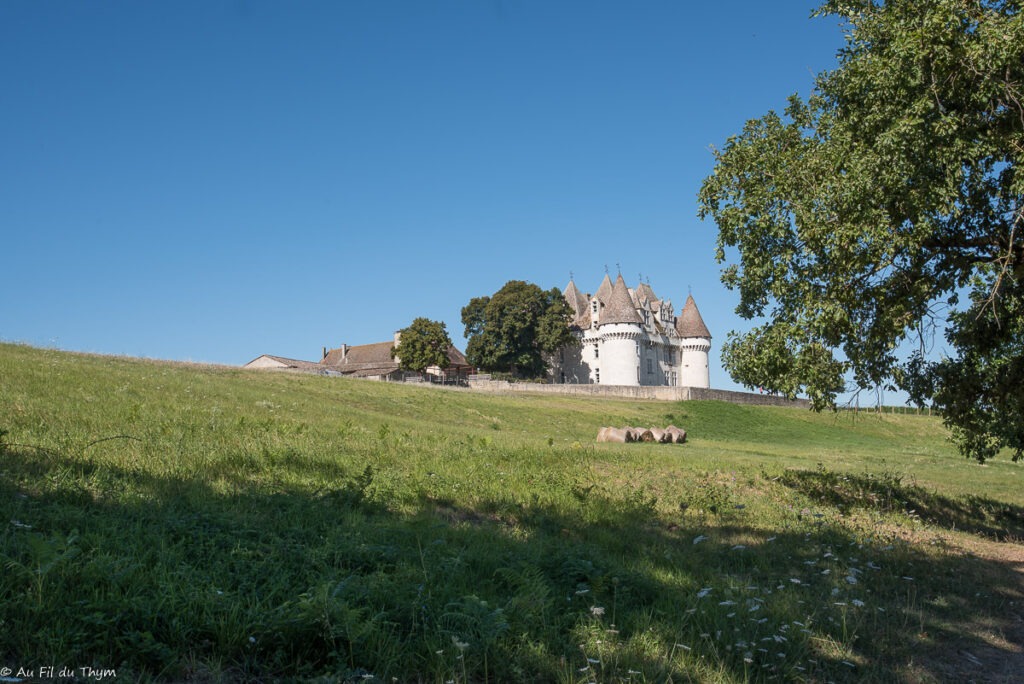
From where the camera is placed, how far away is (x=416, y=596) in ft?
18.4

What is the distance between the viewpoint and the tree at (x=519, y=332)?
303 ft

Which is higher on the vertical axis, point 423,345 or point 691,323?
point 691,323

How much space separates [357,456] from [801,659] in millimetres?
7962

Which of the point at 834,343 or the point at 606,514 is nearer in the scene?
the point at 606,514

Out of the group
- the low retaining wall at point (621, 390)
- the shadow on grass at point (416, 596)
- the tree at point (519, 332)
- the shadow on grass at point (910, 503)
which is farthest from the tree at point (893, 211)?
the tree at point (519, 332)

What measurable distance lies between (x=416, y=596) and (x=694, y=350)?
340 feet

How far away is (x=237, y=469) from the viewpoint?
9766mm

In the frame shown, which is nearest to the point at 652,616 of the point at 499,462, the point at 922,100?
the point at 499,462

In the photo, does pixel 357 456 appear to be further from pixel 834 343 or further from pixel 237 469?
pixel 834 343

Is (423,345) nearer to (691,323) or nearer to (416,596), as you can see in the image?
(691,323)

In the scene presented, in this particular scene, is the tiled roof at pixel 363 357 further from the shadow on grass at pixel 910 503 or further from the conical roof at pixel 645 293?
the shadow on grass at pixel 910 503

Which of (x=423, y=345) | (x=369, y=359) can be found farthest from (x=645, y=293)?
(x=369, y=359)

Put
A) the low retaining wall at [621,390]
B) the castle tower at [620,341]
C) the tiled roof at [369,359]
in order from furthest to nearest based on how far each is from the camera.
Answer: the tiled roof at [369,359] < the castle tower at [620,341] < the low retaining wall at [621,390]

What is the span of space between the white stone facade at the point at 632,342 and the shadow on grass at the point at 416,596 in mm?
87170
